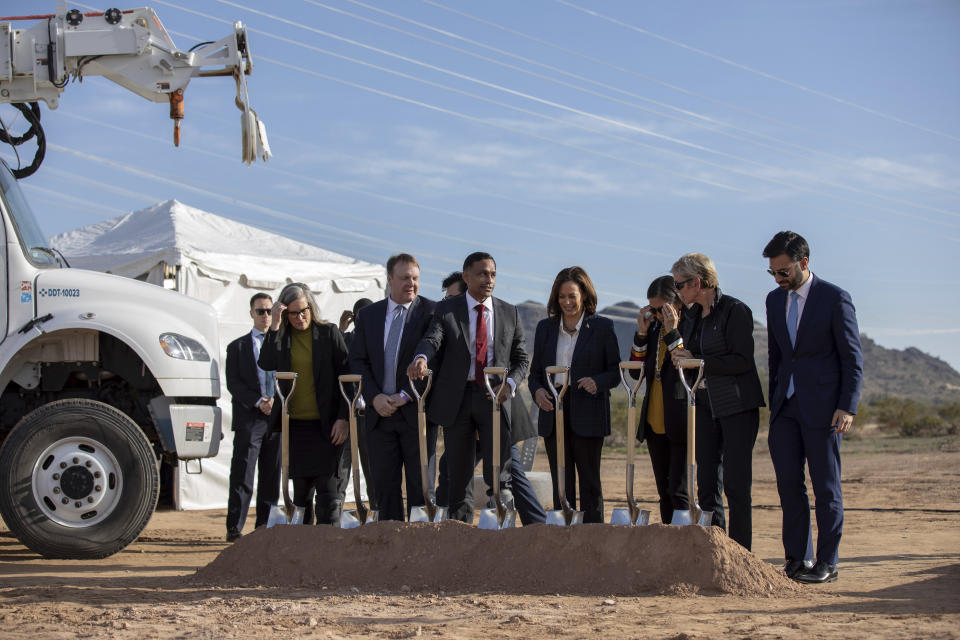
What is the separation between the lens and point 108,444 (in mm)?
7637

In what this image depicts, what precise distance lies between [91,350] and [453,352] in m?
3.11

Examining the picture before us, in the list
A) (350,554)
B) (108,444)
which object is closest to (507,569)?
(350,554)

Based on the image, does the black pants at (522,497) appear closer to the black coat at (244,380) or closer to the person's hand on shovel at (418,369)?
the person's hand on shovel at (418,369)

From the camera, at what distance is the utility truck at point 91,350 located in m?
7.54

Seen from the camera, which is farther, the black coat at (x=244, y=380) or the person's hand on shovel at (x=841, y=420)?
the black coat at (x=244, y=380)

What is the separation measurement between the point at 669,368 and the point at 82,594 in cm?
384

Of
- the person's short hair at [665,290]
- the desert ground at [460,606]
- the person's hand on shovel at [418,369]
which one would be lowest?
the desert ground at [460,606]

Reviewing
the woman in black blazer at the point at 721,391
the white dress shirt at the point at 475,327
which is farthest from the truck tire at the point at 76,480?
the woman in black blazer at the point at 721,391

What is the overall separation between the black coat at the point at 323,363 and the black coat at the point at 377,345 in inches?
19.7

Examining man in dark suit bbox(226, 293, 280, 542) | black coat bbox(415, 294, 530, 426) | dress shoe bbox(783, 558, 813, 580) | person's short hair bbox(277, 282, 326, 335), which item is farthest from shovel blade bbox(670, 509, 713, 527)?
man in dark suit bbox(226, 293, 280, 542)

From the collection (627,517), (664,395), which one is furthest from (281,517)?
(664,395)

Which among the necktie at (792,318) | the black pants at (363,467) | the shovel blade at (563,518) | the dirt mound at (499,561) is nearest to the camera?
the dirt mound at (499,561)

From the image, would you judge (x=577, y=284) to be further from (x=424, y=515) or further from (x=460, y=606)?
(x=460, y=606)

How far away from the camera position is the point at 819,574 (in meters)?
5.97
